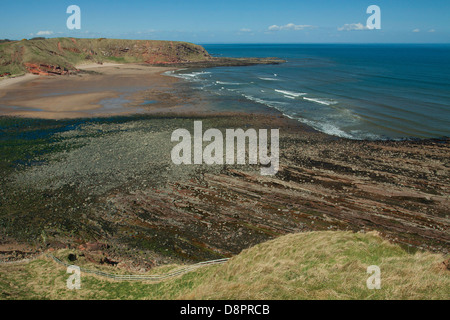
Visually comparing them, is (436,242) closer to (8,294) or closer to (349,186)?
(349,186)

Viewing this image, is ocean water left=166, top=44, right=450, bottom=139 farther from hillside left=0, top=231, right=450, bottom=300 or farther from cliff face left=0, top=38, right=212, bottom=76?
cliff face left=0, top=38, right=212, bottom=76

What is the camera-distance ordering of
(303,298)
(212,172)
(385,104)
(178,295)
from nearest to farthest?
(303,298) < (178,295) < (212,172) < (385,104)

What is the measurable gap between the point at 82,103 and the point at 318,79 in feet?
206

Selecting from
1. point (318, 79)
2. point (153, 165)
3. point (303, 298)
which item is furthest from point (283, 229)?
point (318, 79)

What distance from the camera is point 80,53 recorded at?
109 meters

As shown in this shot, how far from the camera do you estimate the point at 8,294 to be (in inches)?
441

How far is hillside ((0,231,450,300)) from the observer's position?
9.84m

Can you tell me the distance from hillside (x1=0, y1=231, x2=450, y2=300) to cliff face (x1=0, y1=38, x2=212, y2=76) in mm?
86056

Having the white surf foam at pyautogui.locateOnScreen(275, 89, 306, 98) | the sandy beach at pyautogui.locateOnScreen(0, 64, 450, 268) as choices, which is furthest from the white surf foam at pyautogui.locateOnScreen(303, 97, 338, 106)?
the sandy beach at pyautogui.locateOnScreen(0, 64, 450, 268)

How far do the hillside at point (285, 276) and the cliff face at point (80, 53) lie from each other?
8606cm

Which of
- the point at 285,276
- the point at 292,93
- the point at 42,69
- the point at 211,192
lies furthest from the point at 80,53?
the point at 285,276

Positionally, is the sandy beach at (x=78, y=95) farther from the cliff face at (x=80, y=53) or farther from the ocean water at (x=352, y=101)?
the ocean water at (x=352, y=101)

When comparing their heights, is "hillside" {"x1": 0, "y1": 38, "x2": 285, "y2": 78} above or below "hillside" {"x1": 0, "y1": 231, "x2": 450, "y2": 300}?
above

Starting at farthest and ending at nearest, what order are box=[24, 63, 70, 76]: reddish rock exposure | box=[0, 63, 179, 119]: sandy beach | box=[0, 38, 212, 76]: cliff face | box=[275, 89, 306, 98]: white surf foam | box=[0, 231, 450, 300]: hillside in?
box=[24, 63, 70, 76]: reddish rock exposure → box=[0, 38, 212, 76]: cliff face → box=[275, 89, 306, 98]: white surf foam → box=[0, 63, 179, 119]: sandy beach → box=[0, 231, 450, 300]: hillside
